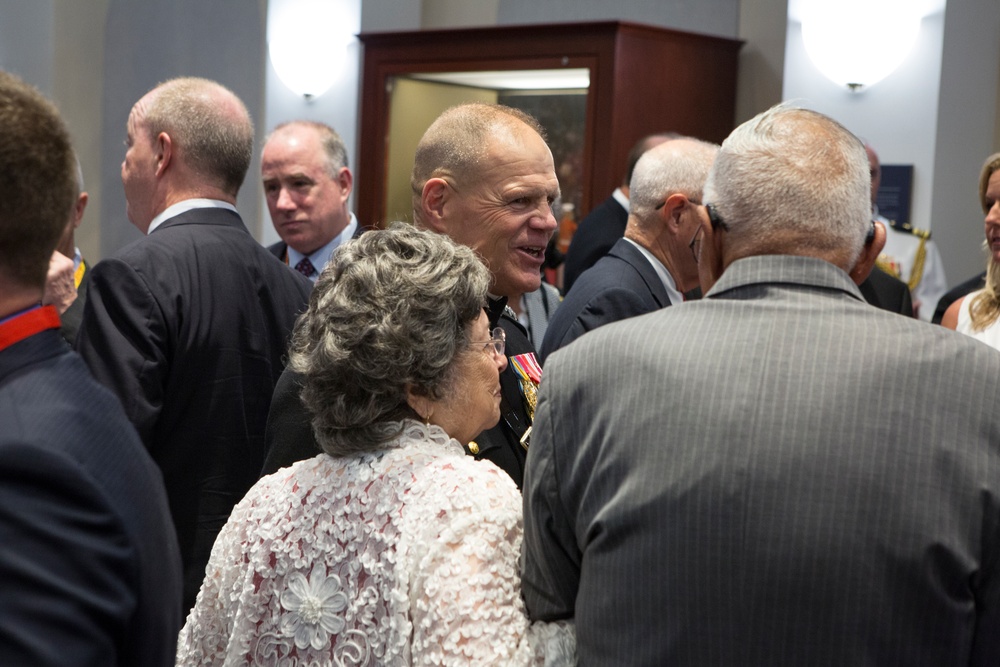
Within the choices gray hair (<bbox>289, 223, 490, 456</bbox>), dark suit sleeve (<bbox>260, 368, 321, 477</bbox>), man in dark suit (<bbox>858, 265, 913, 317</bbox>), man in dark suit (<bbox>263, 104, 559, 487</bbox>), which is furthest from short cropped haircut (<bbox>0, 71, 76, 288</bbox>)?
man in dark suit (<bbox>858, 265, 913, 317</bbox>)

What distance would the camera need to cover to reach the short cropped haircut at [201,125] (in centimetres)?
286

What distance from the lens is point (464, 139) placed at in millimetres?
2459

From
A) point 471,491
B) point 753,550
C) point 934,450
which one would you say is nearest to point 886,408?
point 934,450

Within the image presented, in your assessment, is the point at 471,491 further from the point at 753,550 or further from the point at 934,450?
the point at 934,450

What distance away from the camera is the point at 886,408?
1.43 meters

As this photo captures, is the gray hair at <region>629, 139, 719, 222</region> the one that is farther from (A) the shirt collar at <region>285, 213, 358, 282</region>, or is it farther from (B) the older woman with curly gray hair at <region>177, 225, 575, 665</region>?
(B) the older woman with curly gray hair at <region>177, 225, 575, 665</region>

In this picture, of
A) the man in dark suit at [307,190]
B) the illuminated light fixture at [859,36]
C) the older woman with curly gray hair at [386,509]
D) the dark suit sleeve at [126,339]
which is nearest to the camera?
the older woman with curly gray hair at [386,509]

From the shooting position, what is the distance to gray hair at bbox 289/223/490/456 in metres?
1.63

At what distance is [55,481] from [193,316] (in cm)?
150

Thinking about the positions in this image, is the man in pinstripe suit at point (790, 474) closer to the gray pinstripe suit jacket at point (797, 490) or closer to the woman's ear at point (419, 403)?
the gray pinstripe suit jacket at point (797, 490)

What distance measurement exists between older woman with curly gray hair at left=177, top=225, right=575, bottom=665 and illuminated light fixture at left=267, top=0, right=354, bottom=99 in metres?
5.30

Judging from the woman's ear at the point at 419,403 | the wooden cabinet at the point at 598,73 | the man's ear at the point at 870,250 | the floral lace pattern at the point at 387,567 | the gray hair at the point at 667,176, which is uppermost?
the wooden cabinet at the point at 598,73

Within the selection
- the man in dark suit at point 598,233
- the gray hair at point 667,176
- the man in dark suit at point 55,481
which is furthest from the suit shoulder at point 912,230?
the man in dark suit at point 55,481

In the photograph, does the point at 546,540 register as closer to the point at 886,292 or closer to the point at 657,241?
the point at 657,241
